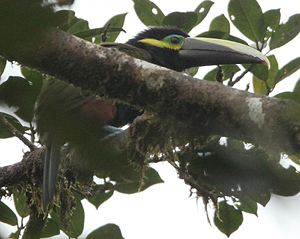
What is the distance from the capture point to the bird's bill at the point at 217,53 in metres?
3.04

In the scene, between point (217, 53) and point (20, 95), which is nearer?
point (20, 95)

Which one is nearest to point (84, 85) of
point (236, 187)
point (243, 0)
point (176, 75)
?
point (176, 75)

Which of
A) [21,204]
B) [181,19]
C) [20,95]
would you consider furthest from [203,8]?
[20,95]

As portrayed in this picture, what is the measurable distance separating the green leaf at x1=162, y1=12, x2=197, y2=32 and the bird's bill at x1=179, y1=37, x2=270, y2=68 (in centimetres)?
26

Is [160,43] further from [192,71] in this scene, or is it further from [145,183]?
[145,183]

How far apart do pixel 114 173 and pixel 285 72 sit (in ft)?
9.00

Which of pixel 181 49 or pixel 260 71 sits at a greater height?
pixel 181 49

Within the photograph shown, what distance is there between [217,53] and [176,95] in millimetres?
1807

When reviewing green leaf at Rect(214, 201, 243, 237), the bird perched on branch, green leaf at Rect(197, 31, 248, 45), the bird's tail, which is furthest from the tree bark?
green leaf at Rect(197, 31, 248, 45)

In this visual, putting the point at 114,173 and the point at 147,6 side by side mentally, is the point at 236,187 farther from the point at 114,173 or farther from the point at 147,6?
the point at 147,6

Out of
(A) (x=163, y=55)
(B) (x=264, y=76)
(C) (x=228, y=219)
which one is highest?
(A) (x=163, y=55)

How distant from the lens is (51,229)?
9.73 feet

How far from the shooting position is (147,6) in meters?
3.20

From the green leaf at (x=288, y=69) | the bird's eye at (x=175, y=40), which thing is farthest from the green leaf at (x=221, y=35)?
the bird's eye at (x=175, y=40)
